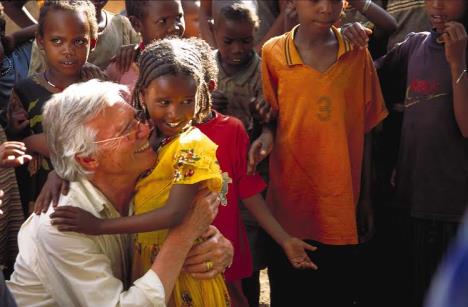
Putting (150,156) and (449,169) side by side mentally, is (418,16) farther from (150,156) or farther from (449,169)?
(150,156)

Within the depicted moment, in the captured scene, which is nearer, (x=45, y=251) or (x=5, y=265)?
(x=45, y=251)

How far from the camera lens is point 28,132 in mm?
3658

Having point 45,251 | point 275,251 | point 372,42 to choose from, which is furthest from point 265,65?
point 45,251

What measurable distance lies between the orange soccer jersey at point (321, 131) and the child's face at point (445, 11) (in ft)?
1.26

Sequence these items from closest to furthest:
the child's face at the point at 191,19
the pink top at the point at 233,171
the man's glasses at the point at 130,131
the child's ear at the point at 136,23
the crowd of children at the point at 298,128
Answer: the man's glasses at the point at 130,131 → the crowd of children at the point at 298,128 → the pink top at the point at 233,171 → the child's ear at the point at 136,23 → the child's face at the point at 191,19

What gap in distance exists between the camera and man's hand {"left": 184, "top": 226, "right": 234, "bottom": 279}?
2.75 meters

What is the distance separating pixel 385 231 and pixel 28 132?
7.17ft

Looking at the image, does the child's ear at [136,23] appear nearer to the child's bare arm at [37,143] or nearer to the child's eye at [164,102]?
the child's bare arm at [37,143]

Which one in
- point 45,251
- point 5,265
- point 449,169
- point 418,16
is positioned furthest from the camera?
point 418,16

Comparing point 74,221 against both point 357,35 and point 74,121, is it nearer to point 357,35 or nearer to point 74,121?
point 74,121

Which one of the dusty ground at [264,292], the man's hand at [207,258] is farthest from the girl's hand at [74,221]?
the dusty ground at [264,292]

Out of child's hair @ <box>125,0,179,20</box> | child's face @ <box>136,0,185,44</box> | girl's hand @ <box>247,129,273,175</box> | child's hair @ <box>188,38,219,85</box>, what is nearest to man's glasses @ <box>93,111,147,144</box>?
child's hair @ <box>188,38,219,85</box>

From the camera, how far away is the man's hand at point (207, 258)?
9.01 feet

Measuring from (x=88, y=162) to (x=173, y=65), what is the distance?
1.89 feet
